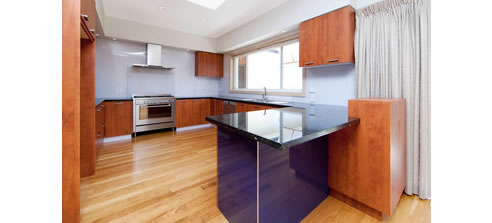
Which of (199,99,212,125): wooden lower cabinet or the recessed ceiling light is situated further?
(199,99,212,125): wooden lower cabinet

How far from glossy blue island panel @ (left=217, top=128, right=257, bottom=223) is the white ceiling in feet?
8.39

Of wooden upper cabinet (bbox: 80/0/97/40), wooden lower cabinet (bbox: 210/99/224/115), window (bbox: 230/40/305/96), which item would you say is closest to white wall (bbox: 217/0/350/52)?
window (bbox: 230/40/305/96)

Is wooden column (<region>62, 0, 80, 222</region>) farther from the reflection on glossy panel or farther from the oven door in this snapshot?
the oven door

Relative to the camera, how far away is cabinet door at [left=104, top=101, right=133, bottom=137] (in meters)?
3.51

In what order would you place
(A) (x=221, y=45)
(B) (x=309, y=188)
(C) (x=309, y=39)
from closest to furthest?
(B) (x=309, y=188) → (C) (x=309, y=39) → (A) (x=221, y=45)

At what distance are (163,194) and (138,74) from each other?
138 inches

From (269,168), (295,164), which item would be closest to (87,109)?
(269,168)

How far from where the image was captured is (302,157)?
51.7 inches

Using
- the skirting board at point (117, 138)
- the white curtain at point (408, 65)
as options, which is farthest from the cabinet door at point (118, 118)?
the white curtain at point (408, 65)

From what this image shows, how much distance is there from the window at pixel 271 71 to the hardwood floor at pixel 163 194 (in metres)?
1.87
